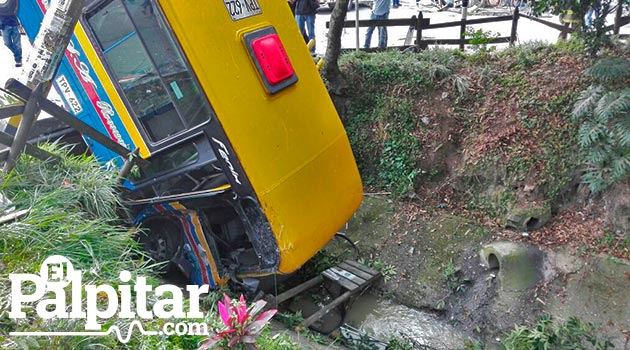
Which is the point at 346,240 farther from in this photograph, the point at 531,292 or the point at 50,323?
the point at 50,323

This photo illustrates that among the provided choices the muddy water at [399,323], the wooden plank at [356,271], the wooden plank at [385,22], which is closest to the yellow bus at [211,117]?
the wooden plank at [356,271]

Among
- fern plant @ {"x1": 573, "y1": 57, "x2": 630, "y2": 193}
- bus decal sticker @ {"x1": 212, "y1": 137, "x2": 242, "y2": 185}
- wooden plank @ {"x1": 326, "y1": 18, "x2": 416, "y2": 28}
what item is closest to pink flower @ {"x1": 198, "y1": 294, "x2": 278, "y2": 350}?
bus decal sticker @ {"x1": 212, "y1": 137, "x2": 242, "y2": 185}

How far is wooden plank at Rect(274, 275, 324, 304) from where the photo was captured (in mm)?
4679

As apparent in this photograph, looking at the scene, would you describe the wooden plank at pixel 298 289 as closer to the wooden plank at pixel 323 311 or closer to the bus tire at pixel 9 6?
the wooden plank at pixel 323 311

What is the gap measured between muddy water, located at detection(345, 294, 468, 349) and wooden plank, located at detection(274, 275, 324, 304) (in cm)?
53

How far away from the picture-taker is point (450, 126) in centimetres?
622

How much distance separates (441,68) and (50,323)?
18.1ft

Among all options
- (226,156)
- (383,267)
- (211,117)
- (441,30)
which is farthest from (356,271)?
(441,30)

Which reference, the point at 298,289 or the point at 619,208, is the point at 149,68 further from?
the point at 619,208

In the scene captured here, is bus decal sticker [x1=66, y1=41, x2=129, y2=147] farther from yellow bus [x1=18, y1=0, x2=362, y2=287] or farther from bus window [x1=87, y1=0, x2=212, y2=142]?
bus window [x1=87, y1=0, x2=212, y2=142]

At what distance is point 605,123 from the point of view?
4.86m

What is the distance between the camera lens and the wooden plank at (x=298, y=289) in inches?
184

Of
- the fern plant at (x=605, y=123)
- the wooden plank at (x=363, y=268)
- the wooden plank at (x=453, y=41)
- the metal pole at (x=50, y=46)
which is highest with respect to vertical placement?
the metal pole at (x=50, y=46)

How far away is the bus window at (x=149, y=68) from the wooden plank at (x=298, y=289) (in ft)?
6.00
